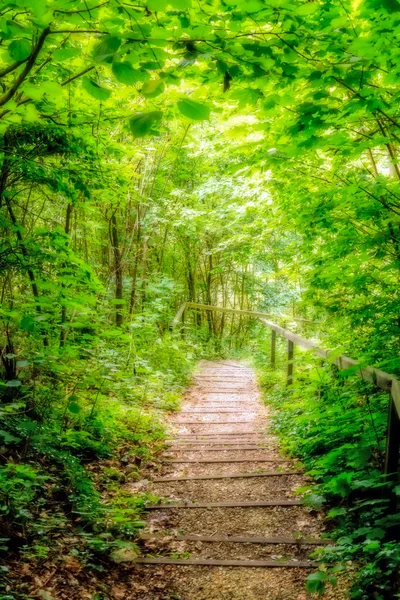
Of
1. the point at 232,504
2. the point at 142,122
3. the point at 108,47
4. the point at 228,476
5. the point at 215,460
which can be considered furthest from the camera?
the point at 215,460

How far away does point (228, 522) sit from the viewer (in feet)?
11.6

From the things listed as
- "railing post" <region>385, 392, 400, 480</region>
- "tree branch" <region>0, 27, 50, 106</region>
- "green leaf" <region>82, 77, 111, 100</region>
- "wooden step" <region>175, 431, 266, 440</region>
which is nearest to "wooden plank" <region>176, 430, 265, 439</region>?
"wooden step" <region>175, 431, 266, 440</region>

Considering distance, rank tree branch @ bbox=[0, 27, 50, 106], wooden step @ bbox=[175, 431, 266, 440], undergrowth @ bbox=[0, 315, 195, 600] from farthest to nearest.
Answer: wooden step @ bbox=[175, 431, 266, 440] → undergrowth @ bbox=[0, 315, 195, 600] → tree branch @ bbox=[0, 27, 50, 106]

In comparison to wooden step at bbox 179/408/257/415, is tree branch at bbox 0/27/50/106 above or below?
above

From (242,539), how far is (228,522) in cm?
31

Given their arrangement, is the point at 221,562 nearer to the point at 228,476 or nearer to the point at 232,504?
the point at 232,504

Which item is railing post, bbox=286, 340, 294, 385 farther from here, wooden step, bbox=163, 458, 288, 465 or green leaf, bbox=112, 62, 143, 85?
green leaf, bbox=112, 62, 143, 85

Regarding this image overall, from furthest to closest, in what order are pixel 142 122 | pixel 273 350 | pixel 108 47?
1. pixel 273 350
2. pixel 108 47
3. pixel 142 122

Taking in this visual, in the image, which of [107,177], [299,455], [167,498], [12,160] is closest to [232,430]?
[299,455]

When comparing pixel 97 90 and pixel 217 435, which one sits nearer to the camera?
pixel 97 90

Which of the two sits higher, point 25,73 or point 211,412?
point 25,73

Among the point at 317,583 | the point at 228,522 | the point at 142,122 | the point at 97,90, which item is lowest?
the point at 228,522

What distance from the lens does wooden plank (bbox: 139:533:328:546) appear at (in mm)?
→ 3055

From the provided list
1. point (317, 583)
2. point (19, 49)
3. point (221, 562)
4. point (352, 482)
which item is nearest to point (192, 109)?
point (19, 49)
